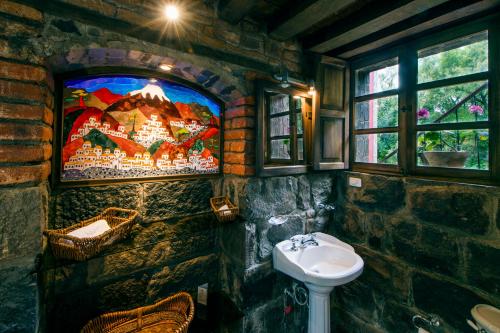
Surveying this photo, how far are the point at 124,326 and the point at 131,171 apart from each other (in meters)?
1.01

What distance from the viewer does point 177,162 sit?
1783 millimetres

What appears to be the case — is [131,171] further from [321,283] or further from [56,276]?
[321,283]

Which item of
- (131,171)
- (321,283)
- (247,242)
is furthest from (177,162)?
(321,283)

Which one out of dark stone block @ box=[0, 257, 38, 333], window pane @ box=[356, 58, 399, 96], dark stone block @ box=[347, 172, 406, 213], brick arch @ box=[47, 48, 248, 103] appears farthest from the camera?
window pane @ box=[356, 58, 399, 96]

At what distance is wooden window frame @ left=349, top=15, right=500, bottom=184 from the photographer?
1431 mm

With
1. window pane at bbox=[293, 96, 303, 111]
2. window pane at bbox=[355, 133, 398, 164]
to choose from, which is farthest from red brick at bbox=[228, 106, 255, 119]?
window pane at bbox=[355, 133, 398, 164]

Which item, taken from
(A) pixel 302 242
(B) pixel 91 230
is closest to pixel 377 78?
(A) pixel 302 242

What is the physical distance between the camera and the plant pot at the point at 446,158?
1.56m

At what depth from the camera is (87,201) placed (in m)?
1.46

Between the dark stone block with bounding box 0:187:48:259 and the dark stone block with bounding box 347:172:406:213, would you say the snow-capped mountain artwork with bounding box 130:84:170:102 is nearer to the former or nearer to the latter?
the dark stone block with bounding box 0:187:48:259

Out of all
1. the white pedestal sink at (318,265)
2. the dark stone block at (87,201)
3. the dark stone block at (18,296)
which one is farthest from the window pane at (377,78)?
the dark stone block at (18,296)

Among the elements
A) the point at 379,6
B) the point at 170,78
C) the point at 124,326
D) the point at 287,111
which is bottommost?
the point at 124,326

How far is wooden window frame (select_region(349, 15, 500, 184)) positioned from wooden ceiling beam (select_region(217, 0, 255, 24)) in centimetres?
119

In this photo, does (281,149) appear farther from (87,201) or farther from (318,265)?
(87,201)
